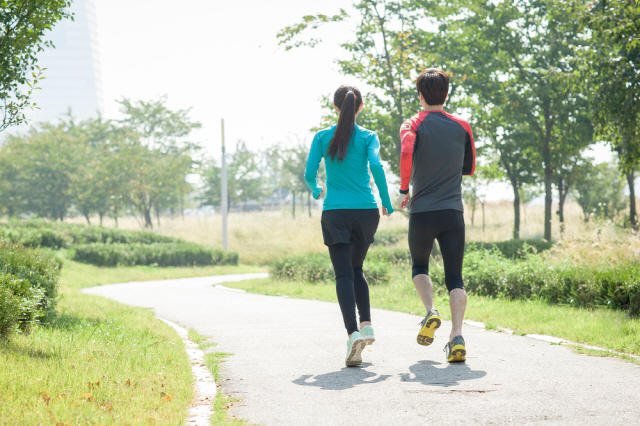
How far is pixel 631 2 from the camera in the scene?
30.8 feet

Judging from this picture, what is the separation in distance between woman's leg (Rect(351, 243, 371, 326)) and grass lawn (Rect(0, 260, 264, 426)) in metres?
1.42

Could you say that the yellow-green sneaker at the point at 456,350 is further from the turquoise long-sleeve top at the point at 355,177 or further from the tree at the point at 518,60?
the tree at the point at 518,60

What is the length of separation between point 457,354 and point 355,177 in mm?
1551

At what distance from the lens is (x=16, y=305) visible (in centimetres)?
461

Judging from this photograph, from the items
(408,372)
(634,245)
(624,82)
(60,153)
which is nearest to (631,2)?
(624,82)

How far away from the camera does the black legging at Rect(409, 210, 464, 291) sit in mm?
4473

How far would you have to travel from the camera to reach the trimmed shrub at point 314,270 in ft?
42.2

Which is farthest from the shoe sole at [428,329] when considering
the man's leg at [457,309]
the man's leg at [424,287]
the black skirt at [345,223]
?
the black skirt at [345,223]

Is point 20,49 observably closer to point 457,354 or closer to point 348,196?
point 348,196

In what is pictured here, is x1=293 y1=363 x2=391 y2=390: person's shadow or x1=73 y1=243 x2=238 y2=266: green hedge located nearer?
x1=293 y1=363 x2=391 y2=390: person's shadow

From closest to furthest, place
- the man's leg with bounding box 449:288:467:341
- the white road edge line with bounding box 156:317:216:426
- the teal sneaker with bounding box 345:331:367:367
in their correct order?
1. the white road edge line with bounding box 156:317:216:426
2. the teal sneaker with bounding box 345:331:367:367
3. the man's leg with bounding box 449:288:467:341

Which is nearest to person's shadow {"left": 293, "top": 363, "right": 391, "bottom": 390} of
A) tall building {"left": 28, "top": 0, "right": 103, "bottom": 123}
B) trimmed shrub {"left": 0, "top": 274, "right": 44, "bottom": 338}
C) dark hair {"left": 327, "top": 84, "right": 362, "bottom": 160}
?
dark hair {"left": 327, "top": 84, "right": 362, "bottom": 160}

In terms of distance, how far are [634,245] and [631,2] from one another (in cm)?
394

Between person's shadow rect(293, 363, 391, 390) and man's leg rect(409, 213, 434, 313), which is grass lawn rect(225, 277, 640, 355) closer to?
man's leg rect(409, 213, 434, 313)
